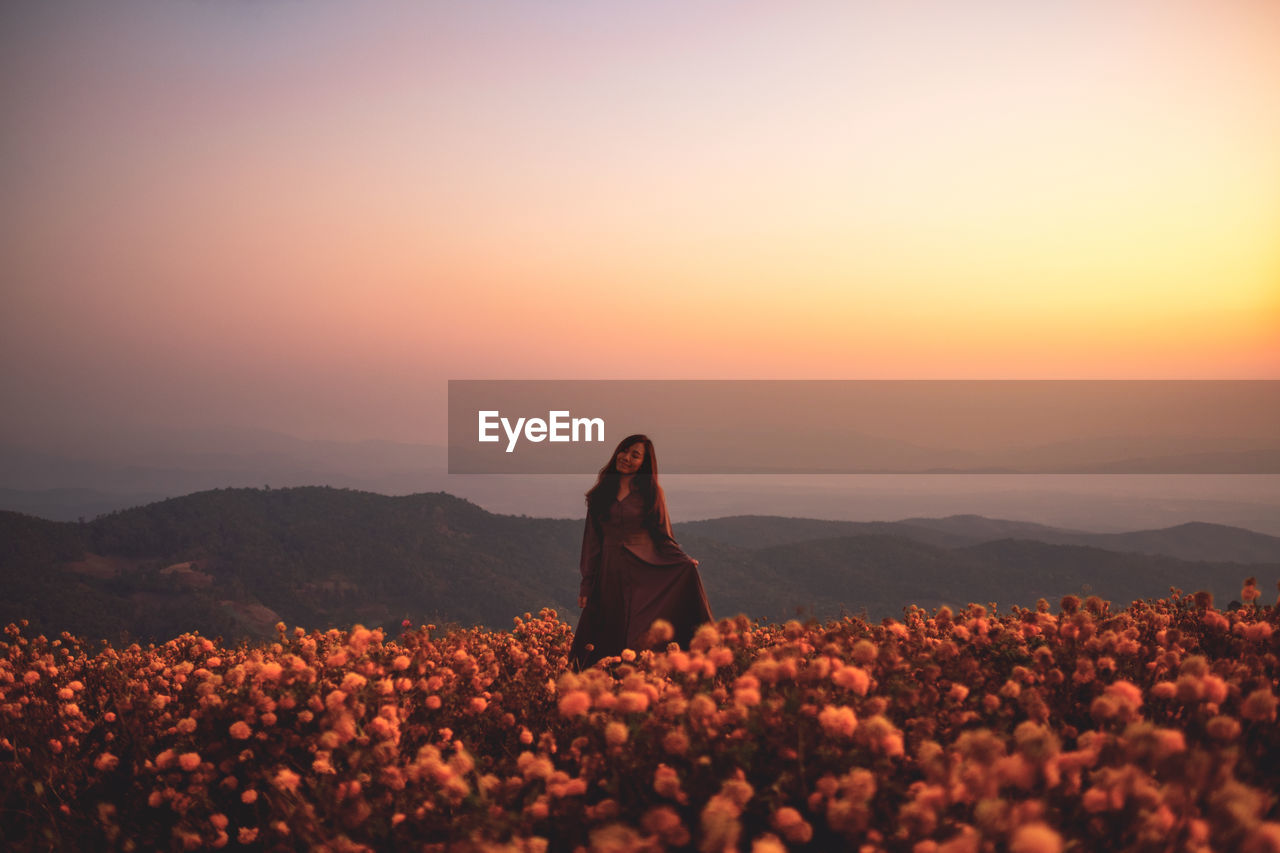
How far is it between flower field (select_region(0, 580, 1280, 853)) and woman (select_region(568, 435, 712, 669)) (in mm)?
3009

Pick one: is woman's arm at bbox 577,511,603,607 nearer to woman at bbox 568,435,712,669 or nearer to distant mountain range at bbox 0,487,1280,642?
woman at bbox 568,435,712,669

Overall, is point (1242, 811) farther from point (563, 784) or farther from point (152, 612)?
point (152, 612)

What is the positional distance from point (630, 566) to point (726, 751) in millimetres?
6511

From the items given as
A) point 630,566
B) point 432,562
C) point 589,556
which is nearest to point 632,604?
point 630,566

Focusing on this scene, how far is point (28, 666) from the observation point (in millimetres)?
7926

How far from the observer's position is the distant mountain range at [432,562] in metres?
45.7

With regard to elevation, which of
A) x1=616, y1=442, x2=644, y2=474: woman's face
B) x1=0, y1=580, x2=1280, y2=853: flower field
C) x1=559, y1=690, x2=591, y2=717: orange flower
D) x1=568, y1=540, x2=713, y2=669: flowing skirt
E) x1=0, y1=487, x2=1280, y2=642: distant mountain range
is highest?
x1=616, y1=442, x2=644, y2=474: woman's face

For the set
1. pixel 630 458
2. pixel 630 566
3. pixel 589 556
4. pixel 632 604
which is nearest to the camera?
pixel 632 604

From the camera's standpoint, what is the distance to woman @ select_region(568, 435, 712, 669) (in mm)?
9102

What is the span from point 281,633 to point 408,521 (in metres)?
59.6

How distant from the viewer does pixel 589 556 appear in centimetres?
958

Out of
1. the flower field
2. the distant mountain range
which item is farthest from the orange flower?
the distant mountain range

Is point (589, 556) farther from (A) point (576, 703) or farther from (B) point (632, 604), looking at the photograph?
(A) point (576, 703)

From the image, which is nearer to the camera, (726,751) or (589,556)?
(726,751)
